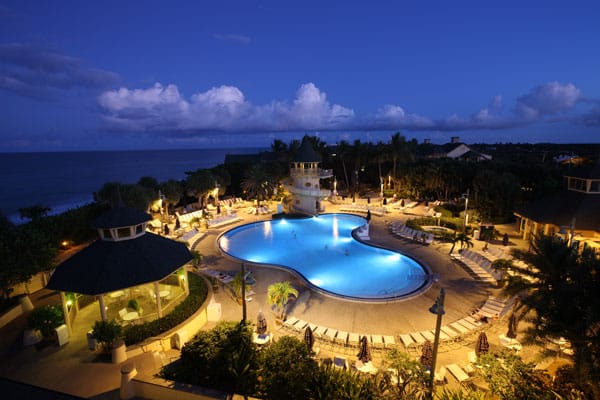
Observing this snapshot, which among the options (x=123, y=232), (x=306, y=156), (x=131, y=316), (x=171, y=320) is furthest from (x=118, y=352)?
(x=306, y=156)

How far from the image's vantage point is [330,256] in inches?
882

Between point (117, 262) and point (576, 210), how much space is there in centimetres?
2552

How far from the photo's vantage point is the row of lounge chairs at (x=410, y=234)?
900 inches

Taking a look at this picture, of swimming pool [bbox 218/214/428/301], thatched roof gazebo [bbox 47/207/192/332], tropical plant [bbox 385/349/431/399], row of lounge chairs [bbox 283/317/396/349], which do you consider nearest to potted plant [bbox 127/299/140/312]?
thatched roof gazebo [bbox 47/207/192/332]

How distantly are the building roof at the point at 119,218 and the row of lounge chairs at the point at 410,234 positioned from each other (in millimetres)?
18895

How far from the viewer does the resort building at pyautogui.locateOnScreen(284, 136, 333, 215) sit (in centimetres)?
3388

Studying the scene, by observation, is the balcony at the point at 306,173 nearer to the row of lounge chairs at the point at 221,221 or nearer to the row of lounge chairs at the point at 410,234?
the row of lounge chairs at the point at 221,221

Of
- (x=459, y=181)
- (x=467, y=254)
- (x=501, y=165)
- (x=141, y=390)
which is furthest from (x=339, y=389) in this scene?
(x=501, y=165)

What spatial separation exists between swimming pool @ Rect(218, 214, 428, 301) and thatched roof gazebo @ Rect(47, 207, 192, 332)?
26.0 ft

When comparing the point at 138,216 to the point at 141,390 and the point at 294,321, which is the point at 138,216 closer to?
the point at 141,390

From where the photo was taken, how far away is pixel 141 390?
29.5ft

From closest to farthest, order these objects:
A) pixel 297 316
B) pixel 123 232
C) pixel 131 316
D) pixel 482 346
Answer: pixel 482 346, pixel 123 232, pixel 131 316, pixel 297 316

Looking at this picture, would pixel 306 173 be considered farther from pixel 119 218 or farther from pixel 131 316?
pixel 131 316

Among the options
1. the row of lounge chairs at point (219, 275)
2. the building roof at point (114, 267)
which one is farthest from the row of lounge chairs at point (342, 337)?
the building roof at point (114, 267)
